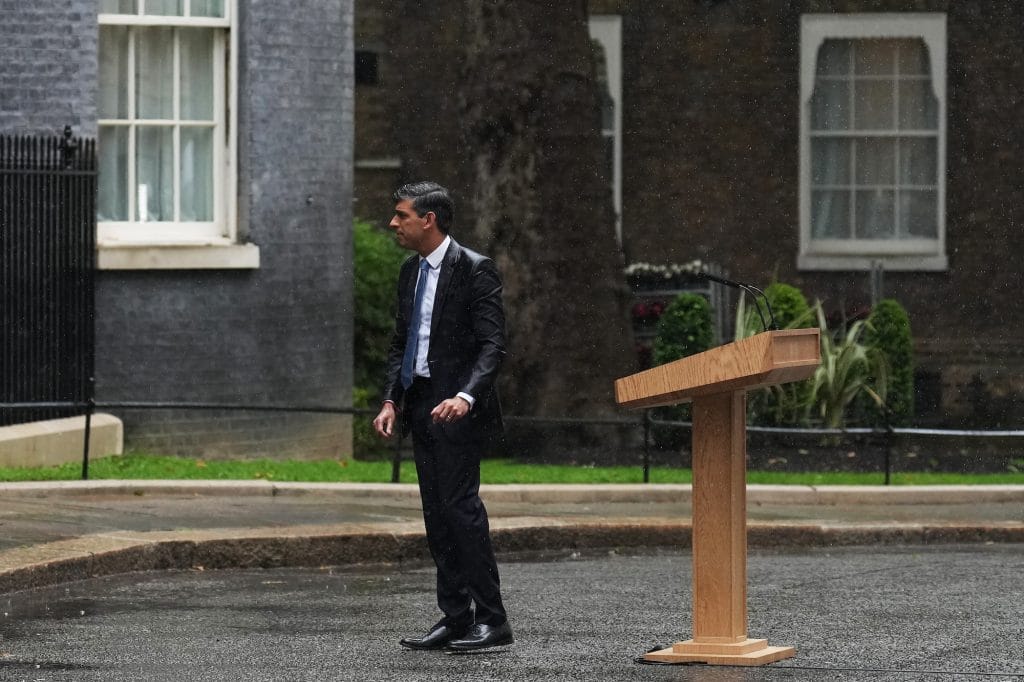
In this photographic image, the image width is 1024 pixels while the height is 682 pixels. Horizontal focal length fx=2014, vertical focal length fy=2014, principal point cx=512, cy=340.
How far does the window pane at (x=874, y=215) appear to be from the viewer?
802 inches

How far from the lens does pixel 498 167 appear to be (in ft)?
52.0

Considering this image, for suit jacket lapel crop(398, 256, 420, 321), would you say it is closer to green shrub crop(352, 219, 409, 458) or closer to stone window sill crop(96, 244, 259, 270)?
stone window sill crop(96, 244, 259, 270)

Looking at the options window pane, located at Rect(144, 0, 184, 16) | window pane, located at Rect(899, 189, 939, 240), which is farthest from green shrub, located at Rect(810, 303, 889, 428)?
window pane, located at Rect(144, 0, 184, 16)

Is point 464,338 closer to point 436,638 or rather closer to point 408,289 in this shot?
point 408,289

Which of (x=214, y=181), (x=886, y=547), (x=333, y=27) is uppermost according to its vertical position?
(x=333, y=27)

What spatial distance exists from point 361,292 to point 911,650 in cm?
975

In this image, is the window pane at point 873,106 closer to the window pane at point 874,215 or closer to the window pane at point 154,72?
the window pane at point 874,215

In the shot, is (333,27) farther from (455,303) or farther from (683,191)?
(455,303)

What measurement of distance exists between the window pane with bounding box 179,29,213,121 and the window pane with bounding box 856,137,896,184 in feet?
26.0

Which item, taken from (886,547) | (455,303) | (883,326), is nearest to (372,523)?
(886,547)

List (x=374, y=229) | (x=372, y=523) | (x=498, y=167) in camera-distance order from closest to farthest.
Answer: (x=372, y=523)
(x=498, y=167)
(x=374, y=229)

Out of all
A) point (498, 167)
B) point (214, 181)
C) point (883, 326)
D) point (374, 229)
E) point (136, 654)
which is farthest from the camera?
point (374, 229)

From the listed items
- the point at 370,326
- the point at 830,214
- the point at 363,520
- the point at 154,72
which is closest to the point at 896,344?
the point at 830,214

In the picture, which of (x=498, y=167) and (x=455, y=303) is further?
(x=498, y=167)
